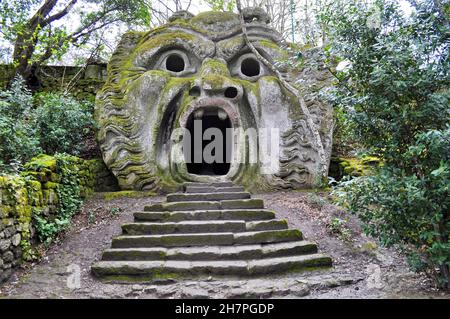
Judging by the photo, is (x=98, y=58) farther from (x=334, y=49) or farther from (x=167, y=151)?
(x=334, y=49)

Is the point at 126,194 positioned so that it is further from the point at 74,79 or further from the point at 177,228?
the point at 74,79

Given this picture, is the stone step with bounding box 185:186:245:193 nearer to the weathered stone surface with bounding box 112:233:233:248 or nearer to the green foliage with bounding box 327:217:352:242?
the weathered stone surface with bounding box 112:233:233:248

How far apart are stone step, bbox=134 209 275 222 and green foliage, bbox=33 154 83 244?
43.6 inches

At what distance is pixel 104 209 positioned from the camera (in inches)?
244

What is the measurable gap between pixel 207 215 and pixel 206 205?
1.14ft

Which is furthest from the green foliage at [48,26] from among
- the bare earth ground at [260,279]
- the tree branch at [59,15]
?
the bare earth ground at [260,279]

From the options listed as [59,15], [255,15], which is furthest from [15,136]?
[255,15]

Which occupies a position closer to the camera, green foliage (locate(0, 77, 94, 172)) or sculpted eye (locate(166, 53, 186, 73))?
green foliage (locate(0, 77, 94, 172))

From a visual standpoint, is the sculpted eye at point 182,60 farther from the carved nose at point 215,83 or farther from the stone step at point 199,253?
the stone step at point 199,253

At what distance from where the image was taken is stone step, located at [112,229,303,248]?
4797 mm

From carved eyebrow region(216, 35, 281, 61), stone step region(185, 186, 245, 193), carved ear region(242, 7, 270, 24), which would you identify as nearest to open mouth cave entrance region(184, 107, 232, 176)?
carved eyebrow region(216, 35, 281, 61)

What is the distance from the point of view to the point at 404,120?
11.7ft

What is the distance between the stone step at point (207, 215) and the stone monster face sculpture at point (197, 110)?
1842mm
